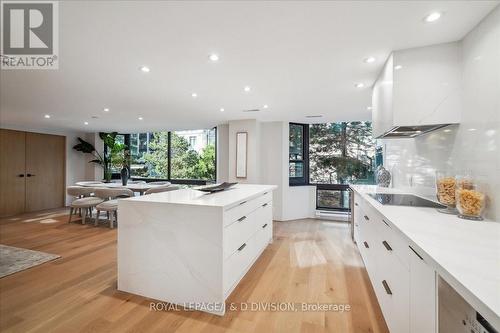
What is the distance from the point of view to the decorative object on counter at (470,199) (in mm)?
1409

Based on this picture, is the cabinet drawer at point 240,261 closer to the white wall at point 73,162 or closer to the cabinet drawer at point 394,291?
the cabinet drawer at point 394,291

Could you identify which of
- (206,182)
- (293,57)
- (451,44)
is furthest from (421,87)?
(206,182)

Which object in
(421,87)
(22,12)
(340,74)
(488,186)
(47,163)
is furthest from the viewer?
(47,163)

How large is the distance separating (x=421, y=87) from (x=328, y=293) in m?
2.07

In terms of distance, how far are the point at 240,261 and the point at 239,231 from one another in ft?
1.05

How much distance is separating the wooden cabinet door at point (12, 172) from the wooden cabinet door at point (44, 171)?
0.12 meters

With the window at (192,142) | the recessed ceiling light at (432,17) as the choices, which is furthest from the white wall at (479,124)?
the window at (192,142)

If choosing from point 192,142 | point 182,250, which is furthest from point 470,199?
point 192,142

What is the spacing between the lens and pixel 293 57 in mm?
2086

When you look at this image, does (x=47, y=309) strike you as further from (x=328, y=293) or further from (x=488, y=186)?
(x=488, y=186)

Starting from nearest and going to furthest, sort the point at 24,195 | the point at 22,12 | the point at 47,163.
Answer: the point at 22,12 < the point at 24,195 < the point at 47,163

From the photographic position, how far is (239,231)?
7.02ft

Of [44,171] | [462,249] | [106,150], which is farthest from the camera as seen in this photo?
[106,150]

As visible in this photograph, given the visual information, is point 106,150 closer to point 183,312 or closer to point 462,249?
point 183,312
